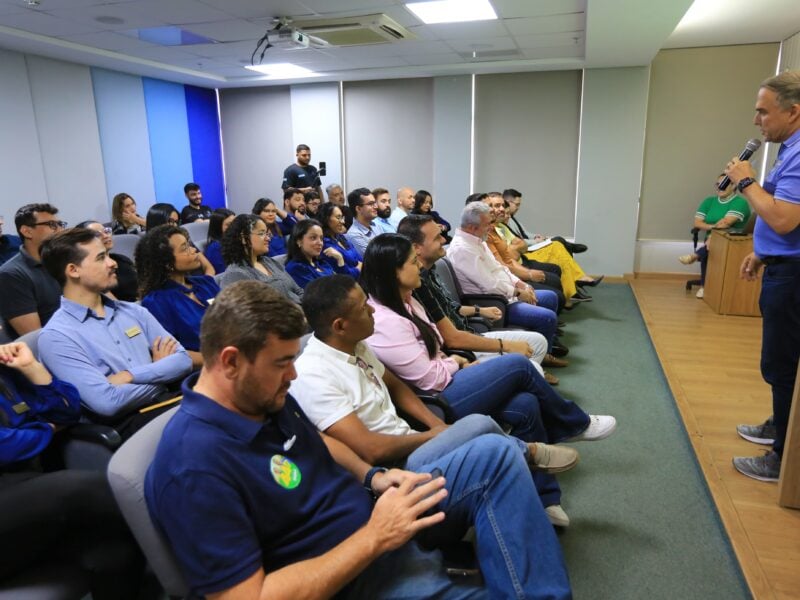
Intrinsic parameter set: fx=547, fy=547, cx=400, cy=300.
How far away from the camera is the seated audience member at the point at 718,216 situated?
5445 millimetres

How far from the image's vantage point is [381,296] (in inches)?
87.2

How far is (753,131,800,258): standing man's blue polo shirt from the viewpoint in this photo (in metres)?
2.10

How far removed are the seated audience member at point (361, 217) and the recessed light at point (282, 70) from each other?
2.28 meters

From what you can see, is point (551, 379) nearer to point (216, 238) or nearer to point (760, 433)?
point (760, 433)

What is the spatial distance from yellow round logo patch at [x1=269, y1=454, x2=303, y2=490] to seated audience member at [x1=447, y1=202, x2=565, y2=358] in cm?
246

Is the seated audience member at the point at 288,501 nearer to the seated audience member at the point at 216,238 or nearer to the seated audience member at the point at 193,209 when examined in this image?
the seated audience member at the point at 216,238

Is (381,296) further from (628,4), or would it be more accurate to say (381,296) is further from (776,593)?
(628,4)

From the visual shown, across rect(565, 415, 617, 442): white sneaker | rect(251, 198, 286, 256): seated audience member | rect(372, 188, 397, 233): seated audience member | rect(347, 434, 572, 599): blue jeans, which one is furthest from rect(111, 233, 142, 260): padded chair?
rect(347, 434, 572, 599): blue jeans

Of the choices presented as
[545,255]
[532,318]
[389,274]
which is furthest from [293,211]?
[389,274]

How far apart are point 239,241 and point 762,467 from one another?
292 cm

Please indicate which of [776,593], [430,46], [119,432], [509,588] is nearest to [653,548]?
[776,593]

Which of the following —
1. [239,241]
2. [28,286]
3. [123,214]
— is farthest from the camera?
[123,214]

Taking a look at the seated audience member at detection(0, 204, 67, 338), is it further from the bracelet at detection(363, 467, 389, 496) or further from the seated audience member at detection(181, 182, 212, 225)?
the seated audience member at detection(181, 182, 212, 225)

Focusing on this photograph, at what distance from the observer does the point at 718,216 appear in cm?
577
